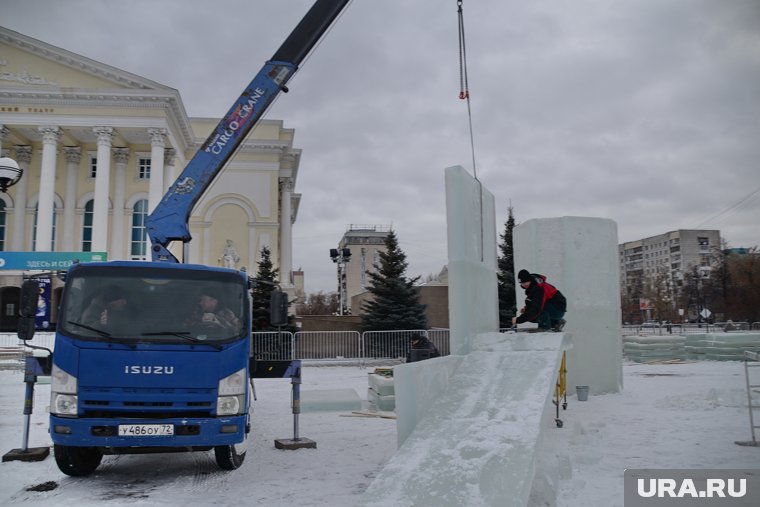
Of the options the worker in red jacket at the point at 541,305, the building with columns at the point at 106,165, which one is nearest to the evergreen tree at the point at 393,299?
the building with columns at the point at 106,165

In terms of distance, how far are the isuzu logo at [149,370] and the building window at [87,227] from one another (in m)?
38.2

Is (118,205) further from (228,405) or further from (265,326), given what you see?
(228,405)

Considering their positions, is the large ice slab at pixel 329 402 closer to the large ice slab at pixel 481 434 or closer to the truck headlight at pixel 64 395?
the large ice slab at pixel 481 434

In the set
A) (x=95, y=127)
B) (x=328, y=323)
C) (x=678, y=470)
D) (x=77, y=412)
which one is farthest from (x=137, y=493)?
(x=95, y=127)

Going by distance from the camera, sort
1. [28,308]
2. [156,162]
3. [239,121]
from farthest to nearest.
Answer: [156,162] → [239,121] → [28,308]

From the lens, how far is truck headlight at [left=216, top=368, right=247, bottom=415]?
6.90m

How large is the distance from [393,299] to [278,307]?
23.6 metres

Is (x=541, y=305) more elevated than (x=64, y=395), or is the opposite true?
(x=541, y=305)

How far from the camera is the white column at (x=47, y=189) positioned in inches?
1448

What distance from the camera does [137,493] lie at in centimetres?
656

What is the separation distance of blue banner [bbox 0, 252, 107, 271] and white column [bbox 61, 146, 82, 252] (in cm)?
458

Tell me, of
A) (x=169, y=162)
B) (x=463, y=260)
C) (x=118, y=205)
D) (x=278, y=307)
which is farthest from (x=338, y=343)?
(x=118, y=205)

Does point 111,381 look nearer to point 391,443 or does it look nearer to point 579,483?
point 391,443

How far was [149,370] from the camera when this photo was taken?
6.72m
